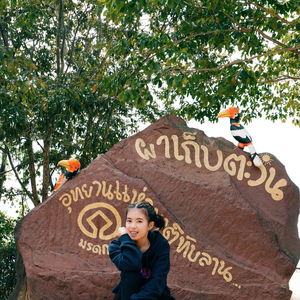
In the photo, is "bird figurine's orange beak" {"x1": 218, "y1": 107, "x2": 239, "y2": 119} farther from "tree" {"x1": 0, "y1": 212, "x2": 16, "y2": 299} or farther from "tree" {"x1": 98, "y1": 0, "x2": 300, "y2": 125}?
"tree" {"x1": 0, "y1": 212, "x2": 16, "y2": 299}

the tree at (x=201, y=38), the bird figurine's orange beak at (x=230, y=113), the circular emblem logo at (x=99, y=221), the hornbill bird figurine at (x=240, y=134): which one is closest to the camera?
the circular emblem logo at (x=99, y=221)

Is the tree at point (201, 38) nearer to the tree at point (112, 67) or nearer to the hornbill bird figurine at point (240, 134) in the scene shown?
the tree at point (112, 67)

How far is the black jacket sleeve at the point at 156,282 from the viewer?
2.29m

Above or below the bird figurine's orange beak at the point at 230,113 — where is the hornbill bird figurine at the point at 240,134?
below

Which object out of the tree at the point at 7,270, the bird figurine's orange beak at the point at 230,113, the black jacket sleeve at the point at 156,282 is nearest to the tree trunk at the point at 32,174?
the tree at the point at 7,270

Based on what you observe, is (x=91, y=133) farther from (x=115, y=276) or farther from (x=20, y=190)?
(x=115, y=276)

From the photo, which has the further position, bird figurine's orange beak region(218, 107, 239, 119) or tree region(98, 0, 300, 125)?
tree region(98, 0, 300, 125)

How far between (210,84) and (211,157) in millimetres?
3425

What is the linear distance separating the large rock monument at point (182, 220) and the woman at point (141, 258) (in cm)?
146

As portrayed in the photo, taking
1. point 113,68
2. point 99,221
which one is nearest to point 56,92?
point 113,68

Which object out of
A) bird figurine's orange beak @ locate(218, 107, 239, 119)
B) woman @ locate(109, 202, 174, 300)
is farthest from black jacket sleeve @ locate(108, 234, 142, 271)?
bird figurine's orange beak @ locate(218, 107, 239, 119)

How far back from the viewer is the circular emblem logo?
13.4ft

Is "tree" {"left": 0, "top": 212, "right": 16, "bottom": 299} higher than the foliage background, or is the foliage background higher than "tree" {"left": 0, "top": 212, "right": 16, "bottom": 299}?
the foliage background

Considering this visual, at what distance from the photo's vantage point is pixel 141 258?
92.0 inches
